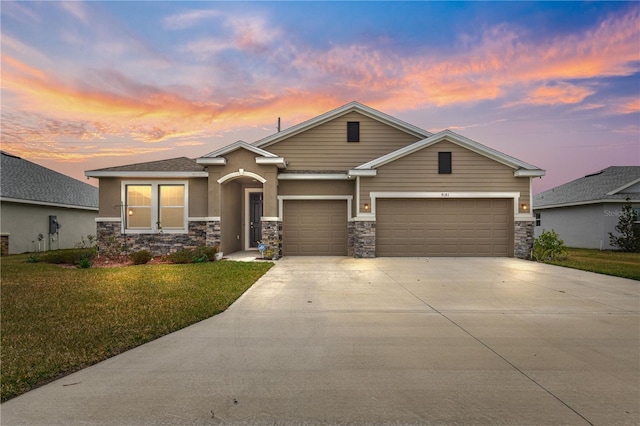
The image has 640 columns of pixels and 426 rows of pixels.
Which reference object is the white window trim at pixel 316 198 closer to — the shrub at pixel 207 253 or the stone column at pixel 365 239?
the stone column at pixel 365 239

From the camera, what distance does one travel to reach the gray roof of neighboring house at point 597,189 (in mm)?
18500

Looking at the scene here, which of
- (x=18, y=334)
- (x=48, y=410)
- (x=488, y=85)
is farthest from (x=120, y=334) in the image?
(x=488, y=85)

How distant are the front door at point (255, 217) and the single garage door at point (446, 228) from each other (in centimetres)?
599

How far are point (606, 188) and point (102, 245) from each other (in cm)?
2807

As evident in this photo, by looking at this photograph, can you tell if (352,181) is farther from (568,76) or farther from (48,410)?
(48,410)

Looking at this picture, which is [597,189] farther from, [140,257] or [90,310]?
Result: [90,310]

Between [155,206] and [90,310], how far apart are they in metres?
9.48

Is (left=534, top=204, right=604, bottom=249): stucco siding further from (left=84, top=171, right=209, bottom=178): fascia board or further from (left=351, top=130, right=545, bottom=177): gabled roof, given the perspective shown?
(left=84, top=171, right=209, bottom=178): fascia board

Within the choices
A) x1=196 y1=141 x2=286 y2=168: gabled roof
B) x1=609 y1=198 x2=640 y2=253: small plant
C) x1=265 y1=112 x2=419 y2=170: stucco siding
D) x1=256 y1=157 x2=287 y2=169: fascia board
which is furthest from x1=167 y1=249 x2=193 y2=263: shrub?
x1=609 y1=198 x2=640 y2=253: small plant

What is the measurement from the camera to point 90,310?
543cm

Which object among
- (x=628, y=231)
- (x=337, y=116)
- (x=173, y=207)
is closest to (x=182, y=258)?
(x=173, y=207)

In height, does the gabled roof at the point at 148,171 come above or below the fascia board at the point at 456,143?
below

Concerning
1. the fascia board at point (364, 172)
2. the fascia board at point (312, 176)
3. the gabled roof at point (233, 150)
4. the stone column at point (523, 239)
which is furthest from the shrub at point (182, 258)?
the stone column at point (523, 239)

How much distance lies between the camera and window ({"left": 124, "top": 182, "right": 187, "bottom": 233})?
46.1 ft
